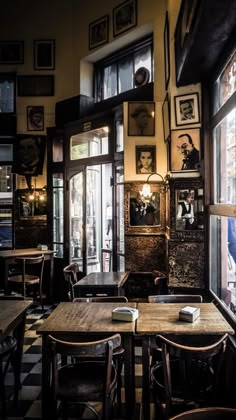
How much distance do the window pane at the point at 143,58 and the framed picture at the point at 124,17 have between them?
15.5 inches

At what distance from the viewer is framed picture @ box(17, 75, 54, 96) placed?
7.43 meters

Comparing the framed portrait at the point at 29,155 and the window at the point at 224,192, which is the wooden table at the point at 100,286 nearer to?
the window at the point at 224,192

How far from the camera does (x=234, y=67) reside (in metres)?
3.16

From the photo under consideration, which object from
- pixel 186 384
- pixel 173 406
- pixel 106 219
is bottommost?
pixel 173 406

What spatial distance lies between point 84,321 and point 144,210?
2608 mm

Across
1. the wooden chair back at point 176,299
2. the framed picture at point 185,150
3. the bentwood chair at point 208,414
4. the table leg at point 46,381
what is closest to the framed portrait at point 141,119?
the framed picture at point 185,150

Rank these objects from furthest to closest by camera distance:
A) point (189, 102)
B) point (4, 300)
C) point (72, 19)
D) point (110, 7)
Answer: point (72, 19) < point (110, 7) < point (189, 102) < point (4, 300)

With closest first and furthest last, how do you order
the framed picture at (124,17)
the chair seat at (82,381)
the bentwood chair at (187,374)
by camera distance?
the bentwood chair at (187,374)
the chair seat at (82,381)
the framed picture at (124,17)

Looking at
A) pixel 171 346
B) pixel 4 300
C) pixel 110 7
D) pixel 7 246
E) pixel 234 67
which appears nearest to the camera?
pixel 171 346

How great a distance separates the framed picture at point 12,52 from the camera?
297 inches

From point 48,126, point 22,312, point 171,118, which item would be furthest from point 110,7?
point 22,312

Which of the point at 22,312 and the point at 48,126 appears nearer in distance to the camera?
the point at 22,312

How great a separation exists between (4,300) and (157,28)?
403cm

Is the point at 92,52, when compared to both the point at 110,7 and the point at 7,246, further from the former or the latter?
the point at 7,246
